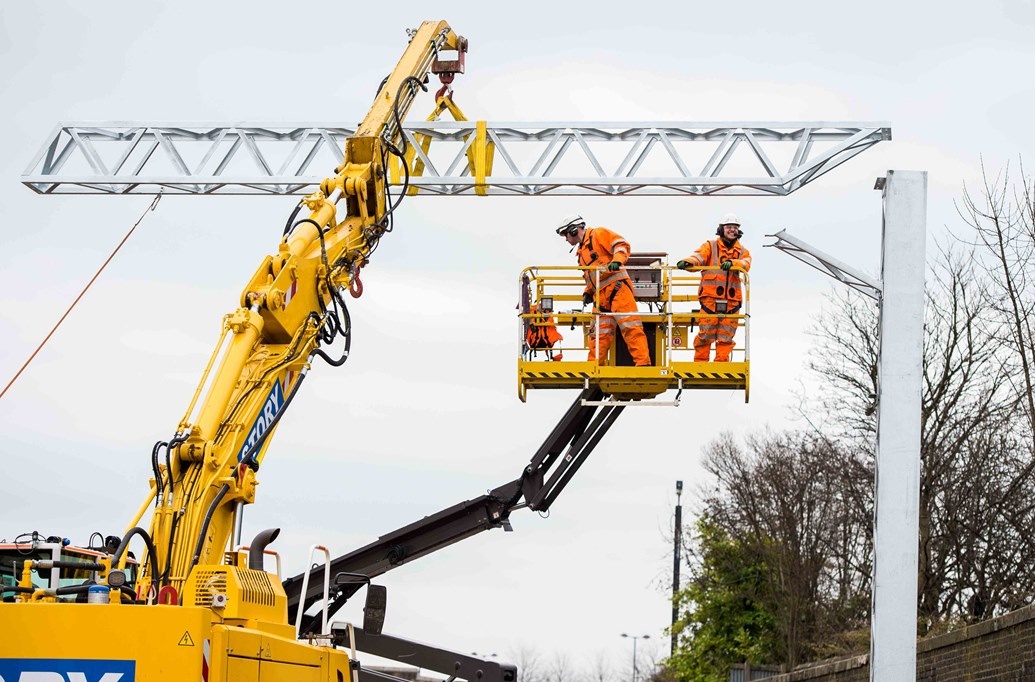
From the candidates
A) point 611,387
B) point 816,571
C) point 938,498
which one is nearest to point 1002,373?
point 938,498

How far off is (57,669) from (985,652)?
13189mm

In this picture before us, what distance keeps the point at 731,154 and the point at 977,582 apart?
1937 cm

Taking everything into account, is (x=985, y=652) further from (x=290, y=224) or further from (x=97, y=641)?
(x=97, y=641)

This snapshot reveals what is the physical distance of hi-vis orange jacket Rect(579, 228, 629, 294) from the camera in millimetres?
17812

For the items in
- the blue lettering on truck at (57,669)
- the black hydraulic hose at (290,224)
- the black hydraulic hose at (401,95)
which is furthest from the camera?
the black hydraulic hose at (401,95)

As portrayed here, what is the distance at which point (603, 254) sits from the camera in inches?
706

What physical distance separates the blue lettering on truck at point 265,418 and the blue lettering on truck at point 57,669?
3896mm

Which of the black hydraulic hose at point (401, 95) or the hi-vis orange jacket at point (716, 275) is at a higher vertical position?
the black hydraulic hose at point (401, 95)

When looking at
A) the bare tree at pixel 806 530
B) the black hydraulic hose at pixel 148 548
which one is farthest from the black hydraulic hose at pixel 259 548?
the bare tree at pixel 806 530

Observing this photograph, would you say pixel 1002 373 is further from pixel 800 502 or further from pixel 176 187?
pixel 176 187

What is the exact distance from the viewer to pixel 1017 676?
709 inches

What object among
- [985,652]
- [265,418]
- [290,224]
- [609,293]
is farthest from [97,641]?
[985,652]

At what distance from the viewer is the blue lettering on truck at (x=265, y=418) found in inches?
522

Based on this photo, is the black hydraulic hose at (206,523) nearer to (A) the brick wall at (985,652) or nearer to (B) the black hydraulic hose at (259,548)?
(B) the black hydraulic hose at (259,548)
